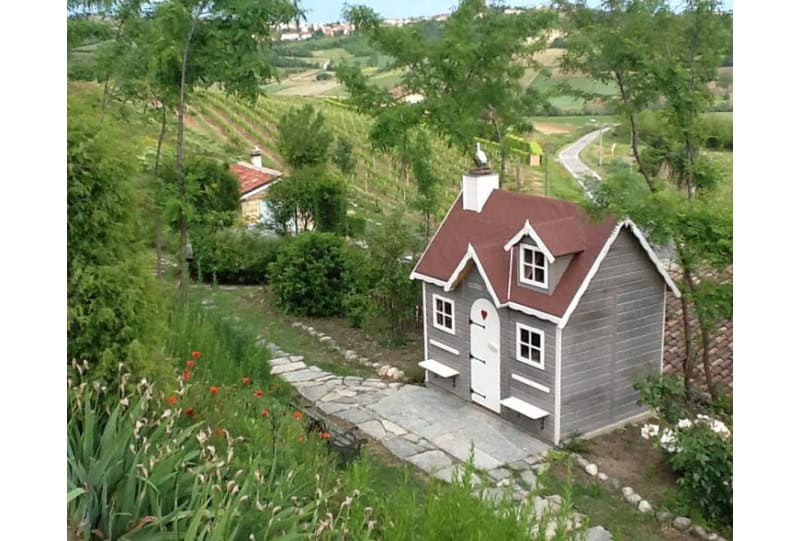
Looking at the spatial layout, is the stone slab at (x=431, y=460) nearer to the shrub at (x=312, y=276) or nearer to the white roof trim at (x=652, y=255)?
the white roof trim at (x=652, y=255)

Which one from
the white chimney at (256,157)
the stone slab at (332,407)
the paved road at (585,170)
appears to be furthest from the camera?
the white chimney at (256,157)

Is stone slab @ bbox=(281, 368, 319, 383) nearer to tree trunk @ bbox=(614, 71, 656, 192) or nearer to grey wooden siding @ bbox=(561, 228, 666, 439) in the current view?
grey wooden siding @ bbox=(561, 228, 666, 439)

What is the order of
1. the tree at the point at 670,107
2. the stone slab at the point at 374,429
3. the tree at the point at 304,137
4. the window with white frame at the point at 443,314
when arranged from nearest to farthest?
the tree at the point at 670,107 < the stone slab at the point at 374,429 < the window with white frame at the point at 443,314 < the tree at the point at 304,137

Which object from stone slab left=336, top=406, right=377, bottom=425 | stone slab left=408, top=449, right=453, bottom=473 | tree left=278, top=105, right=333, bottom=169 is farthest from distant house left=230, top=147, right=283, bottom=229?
stone slab left=408, top=449, right=453, bottom=473

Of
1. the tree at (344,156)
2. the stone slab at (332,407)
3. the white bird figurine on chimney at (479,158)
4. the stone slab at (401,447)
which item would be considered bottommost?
the stone slab at (401,447)

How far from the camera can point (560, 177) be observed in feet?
23.6

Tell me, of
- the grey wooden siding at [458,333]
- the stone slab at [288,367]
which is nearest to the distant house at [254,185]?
the stone slab at [288,367]

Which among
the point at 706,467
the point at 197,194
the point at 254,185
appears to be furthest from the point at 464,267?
the point at 254,185

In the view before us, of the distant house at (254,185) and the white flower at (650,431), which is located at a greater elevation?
the distant house at (254,185)

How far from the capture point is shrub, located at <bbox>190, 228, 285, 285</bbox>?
Result: 11078 millimetres

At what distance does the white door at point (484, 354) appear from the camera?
712cm

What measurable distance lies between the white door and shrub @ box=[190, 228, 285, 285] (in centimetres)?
442

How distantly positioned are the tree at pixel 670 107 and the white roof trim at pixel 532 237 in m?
0.60

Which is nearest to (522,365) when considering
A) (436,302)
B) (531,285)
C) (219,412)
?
(531,285)
